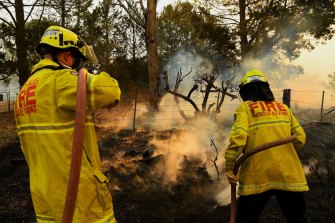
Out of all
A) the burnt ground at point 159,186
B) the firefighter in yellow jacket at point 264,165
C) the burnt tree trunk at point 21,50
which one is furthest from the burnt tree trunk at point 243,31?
the firefighter in yellow jacket at point 264,165

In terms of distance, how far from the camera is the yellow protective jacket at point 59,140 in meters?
2.43

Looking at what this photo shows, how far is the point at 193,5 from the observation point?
848 inches

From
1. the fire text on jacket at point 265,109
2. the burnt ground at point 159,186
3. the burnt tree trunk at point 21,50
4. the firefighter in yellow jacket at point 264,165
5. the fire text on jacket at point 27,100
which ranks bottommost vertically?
the burnt ground at point 159,186

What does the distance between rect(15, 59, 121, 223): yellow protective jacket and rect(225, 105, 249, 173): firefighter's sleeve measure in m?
1.61

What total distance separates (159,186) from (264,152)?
362 centimetres

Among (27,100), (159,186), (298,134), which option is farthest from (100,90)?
(159,186)

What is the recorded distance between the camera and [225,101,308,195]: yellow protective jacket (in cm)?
375

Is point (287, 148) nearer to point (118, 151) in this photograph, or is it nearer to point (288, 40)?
point (118, 151)

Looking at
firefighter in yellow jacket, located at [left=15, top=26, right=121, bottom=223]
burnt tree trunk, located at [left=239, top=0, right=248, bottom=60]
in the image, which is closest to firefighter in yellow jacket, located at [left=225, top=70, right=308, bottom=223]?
firefighter in yellow jacket, located at [left=15, top=26, right=121, bottom=223]

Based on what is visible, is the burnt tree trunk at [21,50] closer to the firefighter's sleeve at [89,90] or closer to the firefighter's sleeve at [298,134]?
the firefighter's sleeve at [298,134]

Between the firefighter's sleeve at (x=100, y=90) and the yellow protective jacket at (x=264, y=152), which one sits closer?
the firefighter's sleeve at (x=100, y=90)

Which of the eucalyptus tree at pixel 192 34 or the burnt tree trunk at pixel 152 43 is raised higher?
the eucalyptus tree at pixel 192 34

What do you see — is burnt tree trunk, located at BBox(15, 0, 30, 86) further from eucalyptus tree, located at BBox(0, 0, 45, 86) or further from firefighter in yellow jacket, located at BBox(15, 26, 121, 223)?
firefighter in yellow jacket, located at BBox(15, 26, 121, 223)

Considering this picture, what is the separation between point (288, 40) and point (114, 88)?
19303 millimetres
